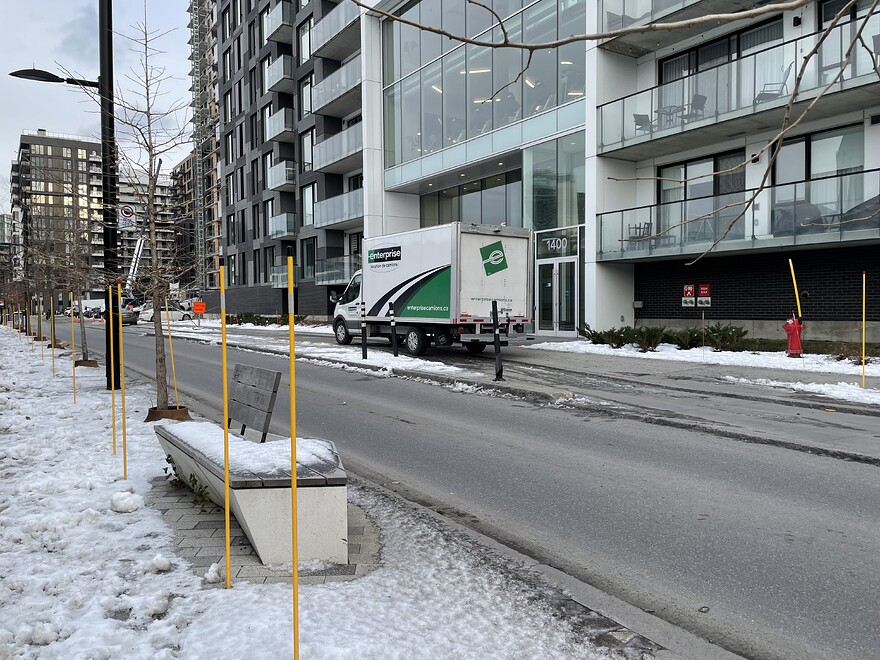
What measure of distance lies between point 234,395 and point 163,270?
3937 mm

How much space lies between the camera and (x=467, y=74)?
86.1 feet

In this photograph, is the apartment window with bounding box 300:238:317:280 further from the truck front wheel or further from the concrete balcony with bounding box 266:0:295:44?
the truck front wheel

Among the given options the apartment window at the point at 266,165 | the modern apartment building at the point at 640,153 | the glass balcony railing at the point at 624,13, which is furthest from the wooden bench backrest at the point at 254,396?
the apartment window at the point at 266,165

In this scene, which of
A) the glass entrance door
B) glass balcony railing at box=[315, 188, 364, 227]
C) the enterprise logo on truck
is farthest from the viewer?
glass balcony railing at box=[315, 188, 364, 227]

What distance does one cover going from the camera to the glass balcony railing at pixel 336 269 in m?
35.9

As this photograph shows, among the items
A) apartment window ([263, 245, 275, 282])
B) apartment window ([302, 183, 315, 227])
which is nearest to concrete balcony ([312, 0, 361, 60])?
apartment window ([302, 183, 315, 227])

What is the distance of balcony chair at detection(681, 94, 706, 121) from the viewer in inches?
708

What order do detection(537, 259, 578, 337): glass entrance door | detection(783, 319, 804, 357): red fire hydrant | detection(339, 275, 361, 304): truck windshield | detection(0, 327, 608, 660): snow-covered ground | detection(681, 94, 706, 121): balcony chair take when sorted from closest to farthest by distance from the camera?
detection(0, 327, 608, 660): snow-covered ground → detection(783, 319, 804, 357): red fire hydrant → detection(681, 94, 706, 121): balcony chair → detection(339, 275, 361, 304): truck windshield → detection(537, 259, 578, 337): glass entrance door

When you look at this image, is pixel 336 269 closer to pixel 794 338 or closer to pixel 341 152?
pixel 341 152

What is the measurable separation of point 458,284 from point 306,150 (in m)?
29.5

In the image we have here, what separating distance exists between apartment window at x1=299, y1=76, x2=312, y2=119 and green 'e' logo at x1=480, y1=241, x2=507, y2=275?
28.9 meters

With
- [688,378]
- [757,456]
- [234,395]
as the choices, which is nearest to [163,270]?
Answer: [234,395]

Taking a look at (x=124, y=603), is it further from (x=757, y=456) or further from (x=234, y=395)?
(x=757, y=456)

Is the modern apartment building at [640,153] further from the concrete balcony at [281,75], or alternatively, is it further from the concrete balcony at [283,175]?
the concrete balcony at [283,175]
